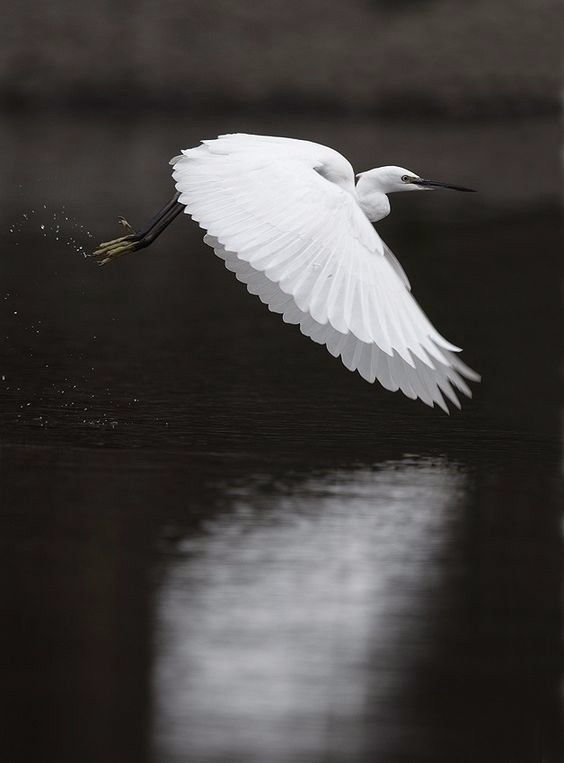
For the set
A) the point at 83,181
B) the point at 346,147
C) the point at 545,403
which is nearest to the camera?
the point at 545,403

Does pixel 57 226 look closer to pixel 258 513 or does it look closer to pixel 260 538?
pixel 258 513

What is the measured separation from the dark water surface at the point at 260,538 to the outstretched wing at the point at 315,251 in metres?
0.36

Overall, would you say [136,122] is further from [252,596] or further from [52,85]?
[252,596]

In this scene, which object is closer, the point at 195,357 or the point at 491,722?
the point at 491,722

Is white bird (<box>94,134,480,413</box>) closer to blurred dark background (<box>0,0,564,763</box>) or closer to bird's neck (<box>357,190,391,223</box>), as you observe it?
bird's neck (<box>357,190,391,223</box>)

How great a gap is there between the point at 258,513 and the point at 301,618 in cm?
86

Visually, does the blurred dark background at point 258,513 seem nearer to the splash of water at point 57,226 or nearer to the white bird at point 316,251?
the splash of water at point 57,226

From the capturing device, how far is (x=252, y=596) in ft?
13.1

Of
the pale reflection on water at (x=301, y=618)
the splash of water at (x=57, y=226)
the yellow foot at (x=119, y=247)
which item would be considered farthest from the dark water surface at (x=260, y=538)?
the splash of water at (x=57, y=226)

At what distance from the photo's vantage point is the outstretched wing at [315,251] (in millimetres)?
4574

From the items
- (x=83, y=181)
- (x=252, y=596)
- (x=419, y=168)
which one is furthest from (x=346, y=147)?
(x=252, y=596)

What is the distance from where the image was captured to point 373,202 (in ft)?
19.8

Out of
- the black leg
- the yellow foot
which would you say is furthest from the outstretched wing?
the yellow foot

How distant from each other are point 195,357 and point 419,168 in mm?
7671
